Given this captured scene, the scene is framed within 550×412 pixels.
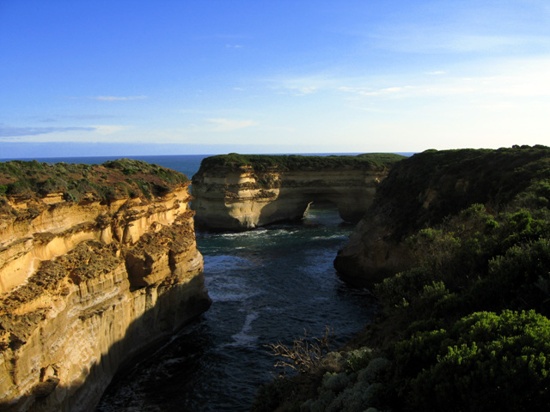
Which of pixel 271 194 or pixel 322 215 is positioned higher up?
pixel 271 194

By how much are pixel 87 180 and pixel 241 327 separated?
36.0 feet

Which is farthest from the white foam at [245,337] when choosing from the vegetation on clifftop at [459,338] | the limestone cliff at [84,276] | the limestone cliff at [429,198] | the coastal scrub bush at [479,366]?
the coastal scrub bush at [479,366]

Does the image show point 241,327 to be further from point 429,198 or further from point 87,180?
point 429,198

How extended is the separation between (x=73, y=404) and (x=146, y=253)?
7.63 meters

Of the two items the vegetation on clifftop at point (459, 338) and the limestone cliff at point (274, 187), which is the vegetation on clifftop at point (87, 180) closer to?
the vegetation on clifftop at point (459, 338)

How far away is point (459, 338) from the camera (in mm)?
9328

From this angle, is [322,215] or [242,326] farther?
[322,215]

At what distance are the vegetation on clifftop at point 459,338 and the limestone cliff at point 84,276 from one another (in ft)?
23.6

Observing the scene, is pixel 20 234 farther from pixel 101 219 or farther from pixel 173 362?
pixel 173 362

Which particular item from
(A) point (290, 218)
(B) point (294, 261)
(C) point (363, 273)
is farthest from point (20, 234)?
(A) point (290, 218)

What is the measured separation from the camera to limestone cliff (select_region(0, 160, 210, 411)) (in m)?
14.6

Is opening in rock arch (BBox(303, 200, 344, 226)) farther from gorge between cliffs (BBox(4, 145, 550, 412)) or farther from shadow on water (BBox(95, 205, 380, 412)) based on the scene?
gorge between cliffs (BBox(4, 145, 550, 412))

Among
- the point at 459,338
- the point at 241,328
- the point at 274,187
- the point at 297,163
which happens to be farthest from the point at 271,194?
the point at 459,338

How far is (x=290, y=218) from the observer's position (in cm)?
6031
